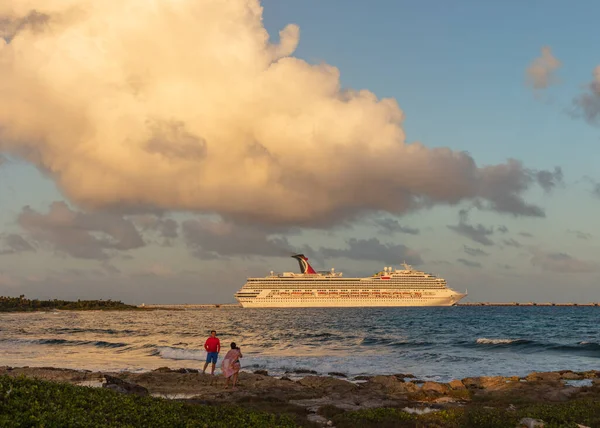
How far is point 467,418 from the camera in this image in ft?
44.2

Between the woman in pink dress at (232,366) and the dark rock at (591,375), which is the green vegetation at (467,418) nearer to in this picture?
the woman in pink dress at (232,366)

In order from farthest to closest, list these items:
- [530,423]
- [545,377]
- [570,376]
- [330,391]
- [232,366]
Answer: [570,376]
[545,377]
[232,366]
[330,391]
[530,423]

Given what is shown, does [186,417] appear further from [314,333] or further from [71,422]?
[314,333]

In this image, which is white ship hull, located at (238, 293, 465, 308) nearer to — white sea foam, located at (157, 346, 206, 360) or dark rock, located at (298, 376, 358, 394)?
white sea foam, located at (157, 346, 206, 360)

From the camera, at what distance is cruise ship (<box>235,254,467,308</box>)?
159 metres

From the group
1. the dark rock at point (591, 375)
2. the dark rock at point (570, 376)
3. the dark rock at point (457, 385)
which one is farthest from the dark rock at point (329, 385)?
the dark rock at point (591, 375)

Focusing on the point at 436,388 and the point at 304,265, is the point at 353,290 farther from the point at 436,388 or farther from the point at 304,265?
the point at 436,388

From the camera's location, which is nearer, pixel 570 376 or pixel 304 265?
pixel 570 376

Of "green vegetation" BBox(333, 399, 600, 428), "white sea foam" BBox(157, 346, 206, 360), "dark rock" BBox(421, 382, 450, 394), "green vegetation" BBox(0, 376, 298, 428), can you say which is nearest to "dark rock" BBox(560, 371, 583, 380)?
"dark rock" BBox(421, 382, 450, 394)

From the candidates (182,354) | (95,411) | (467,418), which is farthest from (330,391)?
(182,354)

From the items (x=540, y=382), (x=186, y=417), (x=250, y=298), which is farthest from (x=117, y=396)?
(x=250, y=298)

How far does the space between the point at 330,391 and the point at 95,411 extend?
12.0 meters

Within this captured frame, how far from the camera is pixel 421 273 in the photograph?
162750 mm

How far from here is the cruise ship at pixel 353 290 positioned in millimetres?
159250
